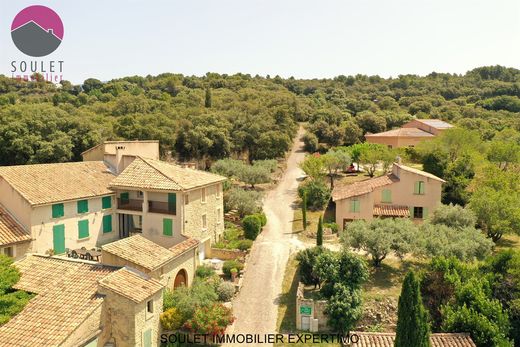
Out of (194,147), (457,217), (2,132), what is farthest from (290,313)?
(2,132)

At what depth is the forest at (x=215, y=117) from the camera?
176 feet

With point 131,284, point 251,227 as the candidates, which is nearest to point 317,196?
point 251,227

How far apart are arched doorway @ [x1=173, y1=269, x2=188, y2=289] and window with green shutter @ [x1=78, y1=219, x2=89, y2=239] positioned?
8.56 m

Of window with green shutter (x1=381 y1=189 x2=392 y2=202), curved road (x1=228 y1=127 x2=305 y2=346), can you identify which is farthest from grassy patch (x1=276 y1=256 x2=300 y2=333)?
window with green shutter (x1=381 y1=189 x2=392 y2=202)

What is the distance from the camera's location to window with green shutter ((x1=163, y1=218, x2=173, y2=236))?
93.6ft

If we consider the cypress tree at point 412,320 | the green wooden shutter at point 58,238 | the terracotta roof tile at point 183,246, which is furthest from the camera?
the green wooden shutter at point 58,238

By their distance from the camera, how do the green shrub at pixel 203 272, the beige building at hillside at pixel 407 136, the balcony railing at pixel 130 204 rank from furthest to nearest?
the beige building at hillside at pixel 407 136, the balcony railing at pixel 130 204, the green shrub at pixel 203 272

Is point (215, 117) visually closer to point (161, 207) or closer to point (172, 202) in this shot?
point (161, 207)

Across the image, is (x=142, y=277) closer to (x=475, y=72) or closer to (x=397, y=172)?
(x=397, y=172)

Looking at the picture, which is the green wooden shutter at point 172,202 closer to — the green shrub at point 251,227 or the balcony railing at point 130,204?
the balcony railing at point 130,204

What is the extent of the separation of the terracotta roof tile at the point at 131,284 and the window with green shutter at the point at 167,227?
8.15 meters

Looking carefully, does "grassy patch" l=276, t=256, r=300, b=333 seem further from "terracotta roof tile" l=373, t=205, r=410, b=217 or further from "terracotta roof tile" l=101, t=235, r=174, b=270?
"terracotta roof tile" l=373, t=205, r=410, b=217

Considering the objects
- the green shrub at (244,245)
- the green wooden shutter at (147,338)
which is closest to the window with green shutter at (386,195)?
the green shrub at (244,245)

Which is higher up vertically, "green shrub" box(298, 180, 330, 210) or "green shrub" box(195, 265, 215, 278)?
"green shrub" box(298, 180, 330, 210)
